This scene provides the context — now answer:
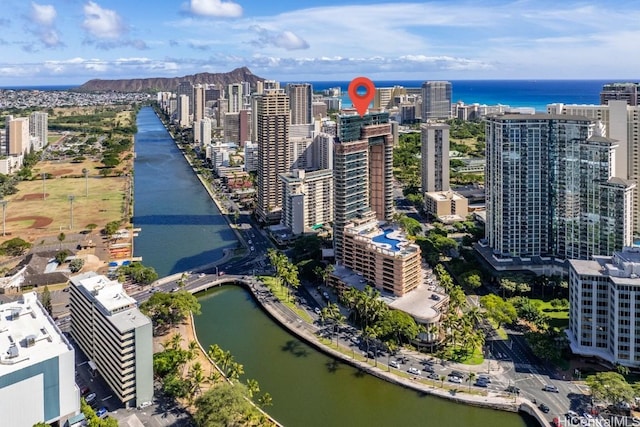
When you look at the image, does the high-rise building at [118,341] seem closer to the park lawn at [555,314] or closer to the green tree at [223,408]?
the green tree at [223,408]

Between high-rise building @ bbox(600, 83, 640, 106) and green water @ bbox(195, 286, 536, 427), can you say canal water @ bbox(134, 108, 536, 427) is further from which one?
high-rise building @ bbox(600, 83, 640, 106)

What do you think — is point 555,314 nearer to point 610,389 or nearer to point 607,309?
point 607,309

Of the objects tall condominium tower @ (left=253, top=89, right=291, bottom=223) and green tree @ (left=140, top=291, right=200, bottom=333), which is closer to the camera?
green tree @ (left=140, top=291, right=200, bottom=333)

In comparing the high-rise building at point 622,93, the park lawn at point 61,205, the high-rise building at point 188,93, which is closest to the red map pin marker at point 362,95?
the high-rise building at point 622,93

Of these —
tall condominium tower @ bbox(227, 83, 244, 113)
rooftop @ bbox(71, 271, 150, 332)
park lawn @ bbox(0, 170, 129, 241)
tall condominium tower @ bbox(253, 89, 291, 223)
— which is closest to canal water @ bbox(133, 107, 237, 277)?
park lawn @ bbox(0, 170, 129, 241)

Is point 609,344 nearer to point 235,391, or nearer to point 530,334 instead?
point 530,334

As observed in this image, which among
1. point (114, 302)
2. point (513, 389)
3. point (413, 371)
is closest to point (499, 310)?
point (513, 389)
